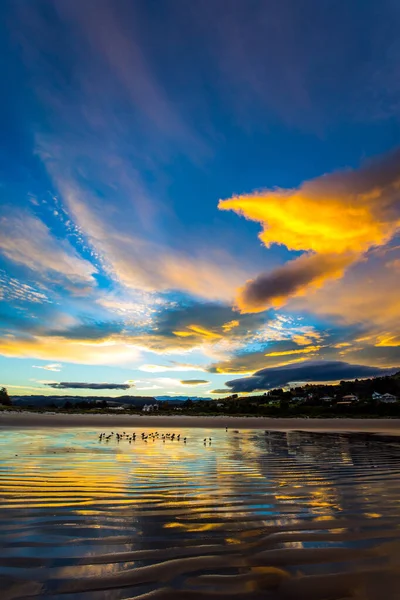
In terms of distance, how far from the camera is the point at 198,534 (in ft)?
22.5

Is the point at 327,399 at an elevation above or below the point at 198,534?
above

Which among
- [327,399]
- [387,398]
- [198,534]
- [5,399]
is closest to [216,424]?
[198,534]

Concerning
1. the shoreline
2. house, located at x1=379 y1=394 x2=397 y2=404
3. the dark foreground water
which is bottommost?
the dark foreground water

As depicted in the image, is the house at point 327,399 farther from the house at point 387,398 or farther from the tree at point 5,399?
the tree at point 5,399

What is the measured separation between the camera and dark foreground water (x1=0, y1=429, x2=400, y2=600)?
15.8 feet

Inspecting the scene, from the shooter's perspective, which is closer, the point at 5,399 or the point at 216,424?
the point at 216,424

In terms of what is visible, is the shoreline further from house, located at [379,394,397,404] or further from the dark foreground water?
house, located at [379,394,397,404]

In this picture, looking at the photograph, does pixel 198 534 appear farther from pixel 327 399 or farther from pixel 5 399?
pixel 5 399

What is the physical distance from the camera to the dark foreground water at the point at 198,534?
4.82 metres

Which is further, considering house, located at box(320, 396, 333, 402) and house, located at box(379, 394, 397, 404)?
house, located at box(320, 396, 333, 402)

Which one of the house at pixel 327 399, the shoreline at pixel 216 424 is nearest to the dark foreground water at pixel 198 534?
the shoreline at pixel 216 424

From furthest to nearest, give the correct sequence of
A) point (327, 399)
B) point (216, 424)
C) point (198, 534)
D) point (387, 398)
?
point (327, 399) → point (387, 398) → point (216, 424) → point (198, 534)

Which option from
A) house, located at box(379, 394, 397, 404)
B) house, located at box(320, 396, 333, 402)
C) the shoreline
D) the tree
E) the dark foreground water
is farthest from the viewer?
the tree

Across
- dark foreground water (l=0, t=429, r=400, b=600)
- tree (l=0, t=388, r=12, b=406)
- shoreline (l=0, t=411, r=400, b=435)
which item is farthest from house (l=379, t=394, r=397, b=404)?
tree (l=0, t=388, r=12, b=406)
